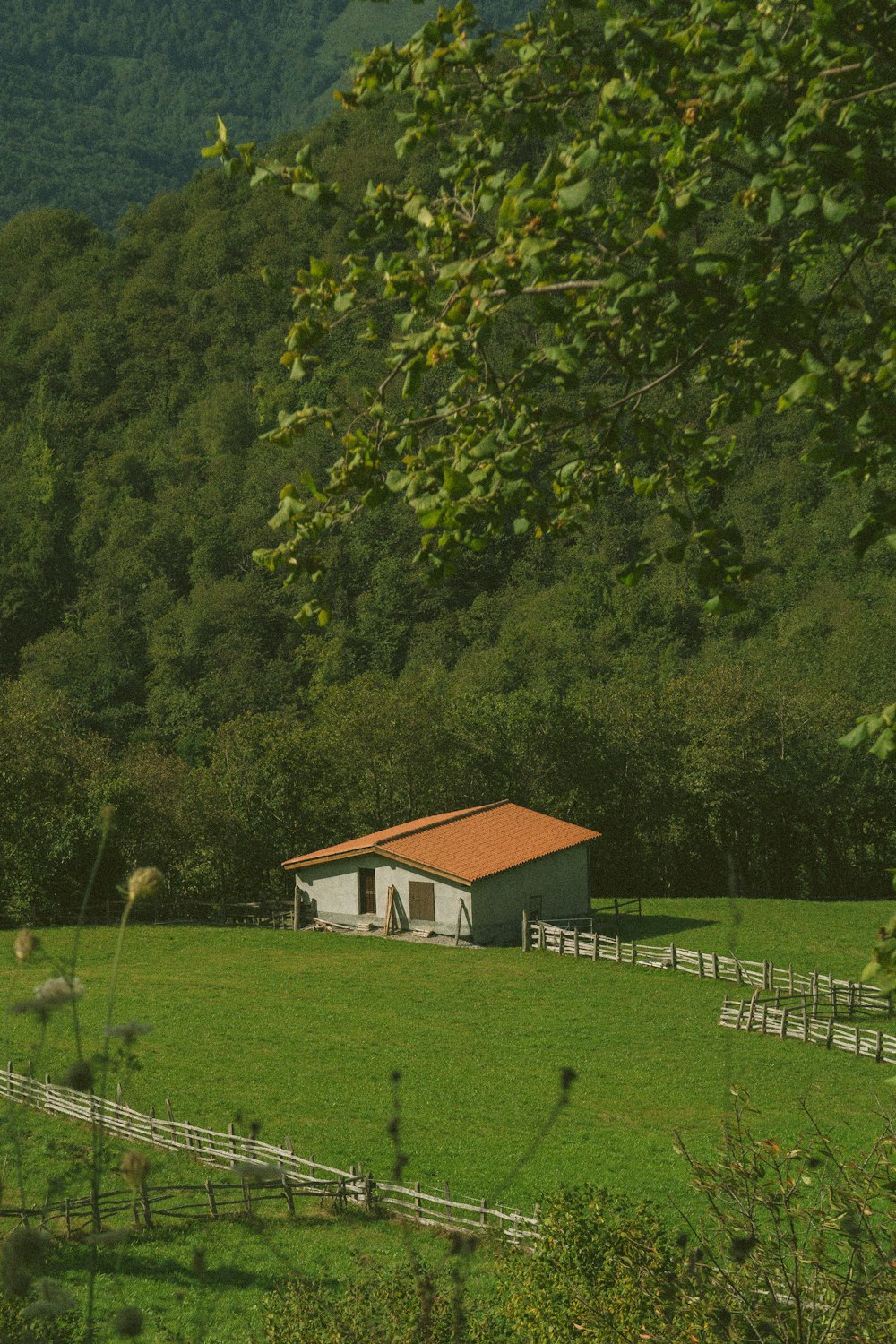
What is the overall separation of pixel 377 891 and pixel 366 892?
2.78 feet

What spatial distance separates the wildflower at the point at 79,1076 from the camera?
2371 mm

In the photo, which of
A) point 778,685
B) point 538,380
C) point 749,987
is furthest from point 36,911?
point 538,380

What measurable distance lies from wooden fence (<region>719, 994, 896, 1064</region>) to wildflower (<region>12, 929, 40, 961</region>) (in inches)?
1123

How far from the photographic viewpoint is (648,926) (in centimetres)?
4391

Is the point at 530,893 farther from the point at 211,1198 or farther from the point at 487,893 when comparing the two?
the point at 211,1198

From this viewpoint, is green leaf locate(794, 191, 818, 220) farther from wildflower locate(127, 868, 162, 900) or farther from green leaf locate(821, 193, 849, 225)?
wildflower locate(127, 868, 162, 900)

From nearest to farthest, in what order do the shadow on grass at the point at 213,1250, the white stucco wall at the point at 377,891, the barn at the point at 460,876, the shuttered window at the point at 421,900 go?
the shadow on grass at the point at 213,1250
the barn at the point at 460,876
the white stucco wall at the point at 377,891
the shuttered window at the point at 421,900

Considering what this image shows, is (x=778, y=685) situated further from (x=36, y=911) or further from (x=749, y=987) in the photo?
(x=36, y=911)

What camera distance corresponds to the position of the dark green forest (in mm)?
52500

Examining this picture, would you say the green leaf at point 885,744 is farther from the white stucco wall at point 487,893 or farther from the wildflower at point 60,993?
the white stucco wall at point 487,893

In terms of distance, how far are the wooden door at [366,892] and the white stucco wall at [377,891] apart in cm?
11

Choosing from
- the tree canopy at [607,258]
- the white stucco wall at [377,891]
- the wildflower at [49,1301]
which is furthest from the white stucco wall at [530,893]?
the wildflower at [49,1301]

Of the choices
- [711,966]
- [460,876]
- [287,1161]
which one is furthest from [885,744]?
[460,876]

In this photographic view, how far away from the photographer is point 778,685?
62.3 meters
